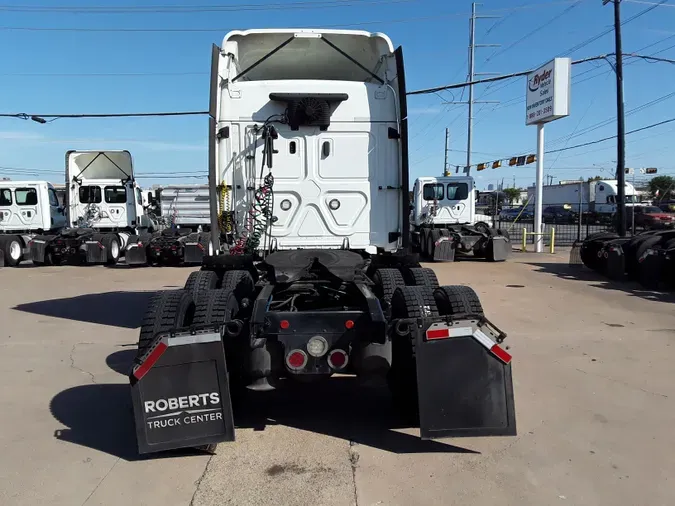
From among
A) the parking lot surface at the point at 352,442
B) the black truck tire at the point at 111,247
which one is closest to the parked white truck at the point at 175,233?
the black truck tire at the point at 111,247

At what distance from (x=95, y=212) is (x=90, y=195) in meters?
0.61

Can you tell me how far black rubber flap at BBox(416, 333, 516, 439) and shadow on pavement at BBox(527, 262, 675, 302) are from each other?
28.3 ft

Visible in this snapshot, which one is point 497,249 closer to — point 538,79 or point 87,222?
point 538,79

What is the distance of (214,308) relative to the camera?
15.6 feet

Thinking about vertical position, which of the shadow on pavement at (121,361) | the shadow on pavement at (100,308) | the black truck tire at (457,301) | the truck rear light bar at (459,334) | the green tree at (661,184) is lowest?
the shadow on pavement at (100,308)

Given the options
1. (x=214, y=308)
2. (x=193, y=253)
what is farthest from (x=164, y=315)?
(x=193, y=253)

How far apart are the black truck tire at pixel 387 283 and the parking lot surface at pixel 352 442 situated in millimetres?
965

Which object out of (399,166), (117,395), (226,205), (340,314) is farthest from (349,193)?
(117,395)

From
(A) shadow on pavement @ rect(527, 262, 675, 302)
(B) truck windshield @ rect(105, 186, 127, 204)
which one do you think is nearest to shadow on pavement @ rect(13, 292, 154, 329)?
(B) truck windshield @ rect(105, 186, 127, 204)

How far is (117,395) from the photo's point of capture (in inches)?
227

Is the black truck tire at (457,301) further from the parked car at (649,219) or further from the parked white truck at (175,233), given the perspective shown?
the parked car at (649,219)

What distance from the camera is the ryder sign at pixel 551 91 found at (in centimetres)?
2094

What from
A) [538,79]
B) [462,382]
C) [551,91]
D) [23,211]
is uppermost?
[538,79]

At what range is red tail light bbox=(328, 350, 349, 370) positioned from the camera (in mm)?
4422
